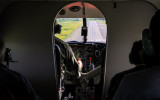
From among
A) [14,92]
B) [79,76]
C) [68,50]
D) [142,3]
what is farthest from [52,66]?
[14,92]

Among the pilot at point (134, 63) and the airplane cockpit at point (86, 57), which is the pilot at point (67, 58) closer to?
the airplane cockpit at point (86, 57)

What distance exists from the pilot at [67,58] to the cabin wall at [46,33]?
1.33 ft

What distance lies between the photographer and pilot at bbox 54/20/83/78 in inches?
182

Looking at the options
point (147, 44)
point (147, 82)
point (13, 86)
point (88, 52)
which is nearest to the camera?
point (147, 82)

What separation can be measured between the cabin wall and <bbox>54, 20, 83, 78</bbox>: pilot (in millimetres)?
405

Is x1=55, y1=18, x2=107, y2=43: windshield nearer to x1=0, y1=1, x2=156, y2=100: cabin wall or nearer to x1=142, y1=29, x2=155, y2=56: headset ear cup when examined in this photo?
x1=0, y1=1, x2=156, y2=100: cabin wall

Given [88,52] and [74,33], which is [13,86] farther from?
[74,33]

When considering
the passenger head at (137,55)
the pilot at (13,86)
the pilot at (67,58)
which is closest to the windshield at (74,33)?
the pilot at (67,58)

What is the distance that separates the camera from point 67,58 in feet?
15.6

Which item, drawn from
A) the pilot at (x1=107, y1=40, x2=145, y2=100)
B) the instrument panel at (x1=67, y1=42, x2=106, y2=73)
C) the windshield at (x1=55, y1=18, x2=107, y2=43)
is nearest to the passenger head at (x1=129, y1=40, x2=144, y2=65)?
the pilot at (x1=107, y1=40, x2=145, y2=100)

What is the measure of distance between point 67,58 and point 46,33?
0.83 metres

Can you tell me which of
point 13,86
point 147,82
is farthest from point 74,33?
point 147,82

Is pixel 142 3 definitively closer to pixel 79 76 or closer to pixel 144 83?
pixel 79 76

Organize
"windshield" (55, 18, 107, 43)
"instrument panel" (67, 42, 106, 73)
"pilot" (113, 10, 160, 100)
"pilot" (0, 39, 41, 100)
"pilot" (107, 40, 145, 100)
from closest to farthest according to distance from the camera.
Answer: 1. "pilot" (113, 10, 160, 100)
2. "pilot" (0, 39, 41, 100)
3. "pilot" (107, 40, 145, 100)
4. "instrument panel" (67, 42, 106, 73)
5. "windshield" (55, 18, 107, 43)
